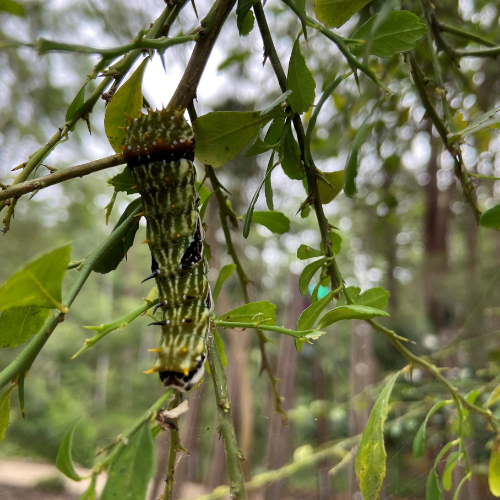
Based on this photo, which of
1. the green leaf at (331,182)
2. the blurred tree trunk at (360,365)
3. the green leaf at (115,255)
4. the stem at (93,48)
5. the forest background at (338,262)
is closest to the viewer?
the stem at (93,48)

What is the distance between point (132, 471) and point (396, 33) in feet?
1.39

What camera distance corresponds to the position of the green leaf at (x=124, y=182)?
1.52 feet

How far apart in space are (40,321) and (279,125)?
307 millimetres

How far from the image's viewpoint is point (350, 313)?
35cm

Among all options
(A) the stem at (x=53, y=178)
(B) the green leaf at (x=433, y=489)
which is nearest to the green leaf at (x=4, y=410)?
(A) the stem at (x=53, y=178)

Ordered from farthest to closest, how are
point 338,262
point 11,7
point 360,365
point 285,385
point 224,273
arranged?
point 338,262
point 360,365
point 285,385
point 224,273
point 11,7

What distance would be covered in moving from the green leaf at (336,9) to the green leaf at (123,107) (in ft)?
0.62

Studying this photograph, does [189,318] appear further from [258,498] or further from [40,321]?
[258,498]

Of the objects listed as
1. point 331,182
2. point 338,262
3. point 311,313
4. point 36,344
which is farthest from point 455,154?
point 338,262

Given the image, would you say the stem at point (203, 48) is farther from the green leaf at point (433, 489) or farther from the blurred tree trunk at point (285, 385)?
the blurred tree trunk at point (285, 385)

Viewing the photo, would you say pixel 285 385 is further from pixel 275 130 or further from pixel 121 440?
pixel 121 440

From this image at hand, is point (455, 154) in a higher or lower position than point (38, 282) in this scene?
higher

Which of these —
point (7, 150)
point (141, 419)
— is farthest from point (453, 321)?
point (7, 150)

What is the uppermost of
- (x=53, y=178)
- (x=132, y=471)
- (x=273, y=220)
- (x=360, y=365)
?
(x=360, y=365)
